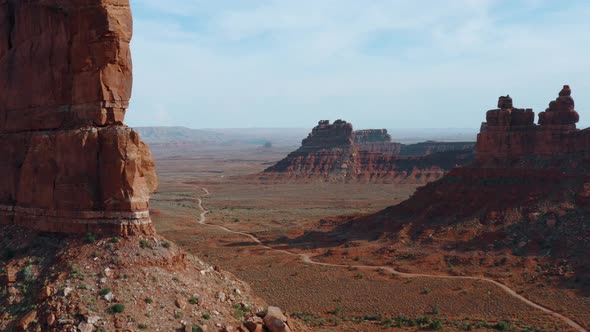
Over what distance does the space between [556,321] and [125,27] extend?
1203 inches

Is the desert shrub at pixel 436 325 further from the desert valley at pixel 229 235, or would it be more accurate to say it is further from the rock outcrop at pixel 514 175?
the rock outcrop at pixel 514 175

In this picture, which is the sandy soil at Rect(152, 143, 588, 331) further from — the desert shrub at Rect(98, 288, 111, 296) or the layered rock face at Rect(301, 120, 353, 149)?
the layered rock face at Rect(301, 120, 353, 149)

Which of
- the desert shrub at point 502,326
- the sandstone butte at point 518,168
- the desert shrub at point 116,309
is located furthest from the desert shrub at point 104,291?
the sandstone butte at point 518,168

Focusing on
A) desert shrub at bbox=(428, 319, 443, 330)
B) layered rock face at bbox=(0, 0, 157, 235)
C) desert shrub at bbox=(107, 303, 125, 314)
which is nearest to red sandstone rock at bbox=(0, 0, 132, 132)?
layered rock face at bbox=(0, 0, 157, 235)

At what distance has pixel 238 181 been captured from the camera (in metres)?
165

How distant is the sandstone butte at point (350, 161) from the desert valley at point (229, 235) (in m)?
64.9

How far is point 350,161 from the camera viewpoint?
159m

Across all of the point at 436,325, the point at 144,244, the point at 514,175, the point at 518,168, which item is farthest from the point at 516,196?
the point at 144,244

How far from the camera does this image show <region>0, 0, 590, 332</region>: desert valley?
69.9 ft

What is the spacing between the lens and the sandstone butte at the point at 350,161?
141875mm

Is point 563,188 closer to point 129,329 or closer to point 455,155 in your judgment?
point 129,329

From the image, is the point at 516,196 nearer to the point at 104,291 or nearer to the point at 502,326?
the point at 502,326

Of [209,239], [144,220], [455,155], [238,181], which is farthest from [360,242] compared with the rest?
[238,181]

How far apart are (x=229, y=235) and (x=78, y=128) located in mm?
46543
